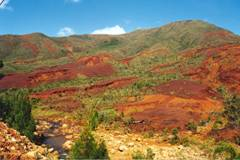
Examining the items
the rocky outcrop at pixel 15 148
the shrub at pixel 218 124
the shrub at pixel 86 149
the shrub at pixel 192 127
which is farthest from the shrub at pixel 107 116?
the shrub at pixel 86 149

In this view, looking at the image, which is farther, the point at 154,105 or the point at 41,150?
the point at 154,105

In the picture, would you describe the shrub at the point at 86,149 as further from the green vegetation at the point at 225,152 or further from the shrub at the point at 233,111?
the shrub at the point at 233,111

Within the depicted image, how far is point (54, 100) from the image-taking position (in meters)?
49.6

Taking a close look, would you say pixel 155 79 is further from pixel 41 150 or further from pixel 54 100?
pixel 41 150

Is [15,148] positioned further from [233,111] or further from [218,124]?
[233,111]

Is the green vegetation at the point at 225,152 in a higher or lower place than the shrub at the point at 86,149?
lower

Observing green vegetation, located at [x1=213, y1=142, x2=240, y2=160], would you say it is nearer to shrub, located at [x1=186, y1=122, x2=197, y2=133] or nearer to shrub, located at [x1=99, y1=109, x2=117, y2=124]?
shrub, located at [x1=186, y1=122, x2=197, y2=133]

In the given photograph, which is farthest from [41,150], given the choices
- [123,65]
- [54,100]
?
[123,65]

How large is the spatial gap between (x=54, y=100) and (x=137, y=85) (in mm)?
11648

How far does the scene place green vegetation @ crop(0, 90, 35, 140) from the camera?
2594 centimetres

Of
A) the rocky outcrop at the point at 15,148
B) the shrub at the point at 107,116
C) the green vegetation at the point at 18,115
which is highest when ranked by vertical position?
the green vegetation at the point at 18,115

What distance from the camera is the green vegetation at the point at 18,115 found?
1021 inches

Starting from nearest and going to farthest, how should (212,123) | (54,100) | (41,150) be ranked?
(41,150) < (212,123) < (54,100)

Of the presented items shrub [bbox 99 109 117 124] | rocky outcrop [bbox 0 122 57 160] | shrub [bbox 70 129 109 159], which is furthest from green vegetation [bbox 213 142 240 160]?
shrub [bbox 99 109 117 124]
